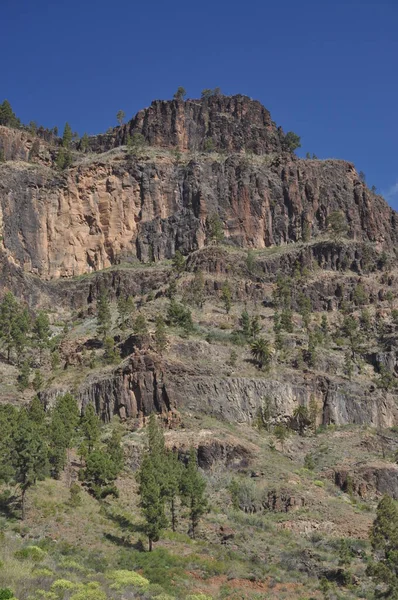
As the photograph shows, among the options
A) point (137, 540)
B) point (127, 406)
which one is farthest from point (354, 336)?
point (137, 540)

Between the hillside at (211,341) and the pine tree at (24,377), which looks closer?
the hillside at (211,341)

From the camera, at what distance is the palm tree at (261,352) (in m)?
104

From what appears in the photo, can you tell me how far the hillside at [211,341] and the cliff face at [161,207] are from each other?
1.48ft

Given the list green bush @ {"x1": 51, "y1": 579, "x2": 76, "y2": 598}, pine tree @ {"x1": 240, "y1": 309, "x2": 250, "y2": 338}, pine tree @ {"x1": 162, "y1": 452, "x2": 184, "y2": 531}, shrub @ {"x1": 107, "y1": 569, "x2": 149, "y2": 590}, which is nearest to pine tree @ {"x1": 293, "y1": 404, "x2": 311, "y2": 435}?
pine tree @ {"x1": 240, "y1": 309, "x2": 250, "y2": 338}

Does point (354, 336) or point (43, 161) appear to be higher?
point (43, 161)

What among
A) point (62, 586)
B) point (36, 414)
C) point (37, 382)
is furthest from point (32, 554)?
point (37, 382)

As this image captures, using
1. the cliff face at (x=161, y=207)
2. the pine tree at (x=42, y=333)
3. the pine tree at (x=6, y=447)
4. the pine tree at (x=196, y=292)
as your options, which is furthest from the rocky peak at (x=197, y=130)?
the pine tree at (x=6, y=447)

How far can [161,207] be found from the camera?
165 metres

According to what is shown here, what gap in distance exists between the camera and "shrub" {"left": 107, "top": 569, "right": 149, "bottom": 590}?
4391 cm

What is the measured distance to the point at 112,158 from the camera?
17338 cm

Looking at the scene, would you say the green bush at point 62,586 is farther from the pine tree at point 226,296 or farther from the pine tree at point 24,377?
the pine tree at point 226,296

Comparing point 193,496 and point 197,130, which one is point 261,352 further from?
point 197,130

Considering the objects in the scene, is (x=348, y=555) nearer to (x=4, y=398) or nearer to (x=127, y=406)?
(x=127, y=406)

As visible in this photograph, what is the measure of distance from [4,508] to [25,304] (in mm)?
76951
